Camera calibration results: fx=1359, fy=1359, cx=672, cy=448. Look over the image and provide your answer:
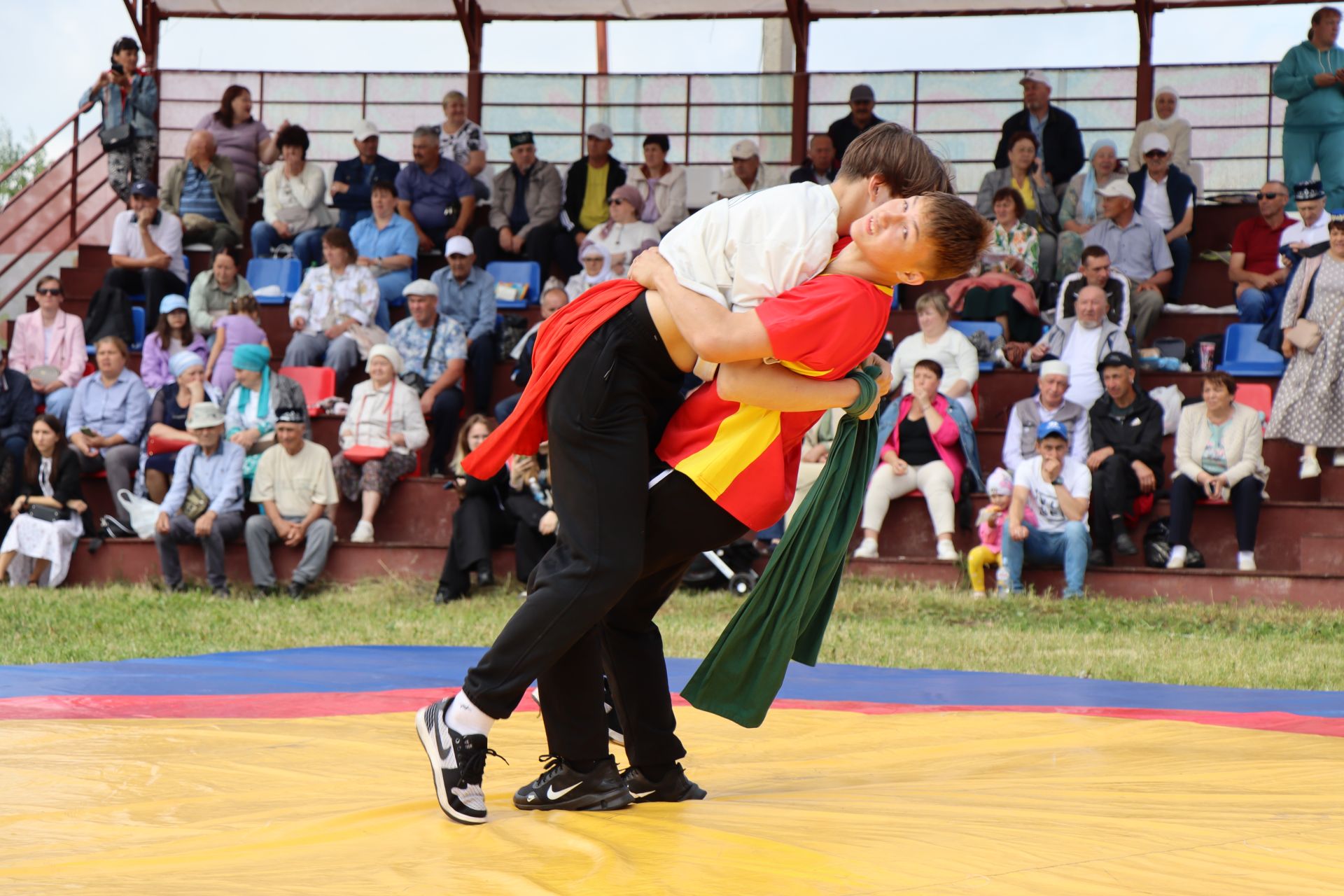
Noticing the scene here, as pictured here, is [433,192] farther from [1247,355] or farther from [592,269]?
[1247,355]

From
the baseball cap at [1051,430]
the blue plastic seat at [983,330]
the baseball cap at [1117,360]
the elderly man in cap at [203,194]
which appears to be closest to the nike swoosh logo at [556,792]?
the baseball cap at [1051,430]

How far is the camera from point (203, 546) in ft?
28.7

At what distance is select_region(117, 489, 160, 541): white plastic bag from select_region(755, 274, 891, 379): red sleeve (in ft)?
23.3

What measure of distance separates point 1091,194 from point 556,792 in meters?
9.02

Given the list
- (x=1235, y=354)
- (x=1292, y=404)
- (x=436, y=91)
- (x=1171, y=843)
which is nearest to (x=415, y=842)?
(x=1171, y=843)

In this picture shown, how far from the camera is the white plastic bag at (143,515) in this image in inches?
348

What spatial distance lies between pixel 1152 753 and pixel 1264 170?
1010 centimetres

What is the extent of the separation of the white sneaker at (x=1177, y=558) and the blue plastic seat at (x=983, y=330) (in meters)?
1.98

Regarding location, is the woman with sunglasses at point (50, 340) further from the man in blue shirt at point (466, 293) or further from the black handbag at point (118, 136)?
the man in blue shirt at point (466, 293)

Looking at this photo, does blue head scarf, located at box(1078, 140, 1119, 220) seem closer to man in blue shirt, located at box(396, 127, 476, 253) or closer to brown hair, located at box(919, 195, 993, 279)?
man in blue shirt, located at box(396, 127, 476, 253)

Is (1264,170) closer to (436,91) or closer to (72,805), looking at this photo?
(436,91)

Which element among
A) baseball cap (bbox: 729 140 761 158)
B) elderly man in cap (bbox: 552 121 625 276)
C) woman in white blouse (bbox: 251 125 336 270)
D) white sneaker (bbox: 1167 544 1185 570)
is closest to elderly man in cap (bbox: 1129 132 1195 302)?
baseball cap (bbox: 729 140 761 158)

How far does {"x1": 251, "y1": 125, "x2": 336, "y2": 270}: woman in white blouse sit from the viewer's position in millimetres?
11508

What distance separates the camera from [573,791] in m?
2.79
